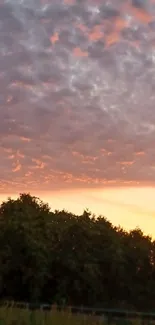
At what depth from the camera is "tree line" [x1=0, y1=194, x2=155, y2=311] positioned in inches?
2114

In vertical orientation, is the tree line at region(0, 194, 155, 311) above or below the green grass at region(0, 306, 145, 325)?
above

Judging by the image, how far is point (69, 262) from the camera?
54219mm

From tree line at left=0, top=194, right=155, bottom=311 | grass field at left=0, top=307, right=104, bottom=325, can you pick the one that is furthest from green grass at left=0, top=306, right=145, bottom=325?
tree line at left=0, top=194, right=155, bottom=311

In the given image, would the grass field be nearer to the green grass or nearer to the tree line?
the green grass

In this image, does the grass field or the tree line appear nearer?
the grass field

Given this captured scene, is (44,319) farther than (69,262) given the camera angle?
No

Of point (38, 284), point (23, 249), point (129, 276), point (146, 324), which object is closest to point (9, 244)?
point (23, 249)

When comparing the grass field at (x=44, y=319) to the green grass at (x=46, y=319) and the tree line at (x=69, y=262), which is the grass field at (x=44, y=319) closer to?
the green grass at (x=46, y=319)

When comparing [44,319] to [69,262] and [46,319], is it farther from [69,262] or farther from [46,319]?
[69,262]

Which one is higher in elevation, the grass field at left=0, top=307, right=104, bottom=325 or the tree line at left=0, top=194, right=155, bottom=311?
the tree line at left=0, top=194, right=155, bottom=311

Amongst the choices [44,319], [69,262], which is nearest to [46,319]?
[44,319]

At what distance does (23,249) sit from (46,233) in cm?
309

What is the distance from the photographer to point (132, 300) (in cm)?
5772

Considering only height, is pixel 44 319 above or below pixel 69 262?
below
